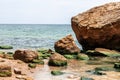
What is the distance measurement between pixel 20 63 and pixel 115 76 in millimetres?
6934

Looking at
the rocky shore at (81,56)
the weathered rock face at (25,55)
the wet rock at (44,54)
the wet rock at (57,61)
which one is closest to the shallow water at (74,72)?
the rocky shore at (81,56)

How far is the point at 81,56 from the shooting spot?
2805cm

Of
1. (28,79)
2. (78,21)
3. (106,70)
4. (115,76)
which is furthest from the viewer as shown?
(78,21)

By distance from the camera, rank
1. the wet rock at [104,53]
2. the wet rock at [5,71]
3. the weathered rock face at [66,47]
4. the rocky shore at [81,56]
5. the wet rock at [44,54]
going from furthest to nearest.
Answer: the weathered rock face at [66,47]
the wet rock at [104,53]
the wet rock at [44,54]
the rocky shore at [81,56]
the wet rock at [5,71]

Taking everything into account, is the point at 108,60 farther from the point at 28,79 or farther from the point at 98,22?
the point at 28,79

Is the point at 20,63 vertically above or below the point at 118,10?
below

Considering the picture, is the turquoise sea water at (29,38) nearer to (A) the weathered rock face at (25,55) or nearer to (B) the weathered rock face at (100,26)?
(B) the weathered rock face at (100,26)

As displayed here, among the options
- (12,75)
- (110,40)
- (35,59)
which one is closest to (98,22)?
(110,40)

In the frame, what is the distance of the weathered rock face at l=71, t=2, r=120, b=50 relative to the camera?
3180 cm

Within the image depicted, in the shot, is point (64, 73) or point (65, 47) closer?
point (64, 73)

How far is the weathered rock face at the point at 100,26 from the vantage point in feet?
104

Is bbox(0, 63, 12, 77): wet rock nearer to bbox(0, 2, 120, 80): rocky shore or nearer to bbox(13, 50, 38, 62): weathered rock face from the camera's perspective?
bbox(0, 2, 120, 80): rocky shore

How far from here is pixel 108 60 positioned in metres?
27.1

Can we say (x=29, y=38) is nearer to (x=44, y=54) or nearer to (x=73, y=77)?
(x=44, y=54)
